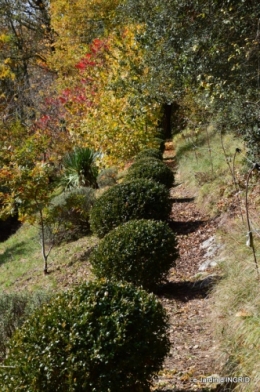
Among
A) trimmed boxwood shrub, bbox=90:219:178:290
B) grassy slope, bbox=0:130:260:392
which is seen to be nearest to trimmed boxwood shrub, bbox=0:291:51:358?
trimmed boxwood shrub, bbox=90:219:178:290

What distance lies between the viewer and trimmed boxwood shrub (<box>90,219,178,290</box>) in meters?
5.49

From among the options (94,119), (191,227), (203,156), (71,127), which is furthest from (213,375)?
(71,127)

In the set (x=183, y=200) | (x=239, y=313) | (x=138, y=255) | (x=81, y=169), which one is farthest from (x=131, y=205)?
(x=81, y=169)

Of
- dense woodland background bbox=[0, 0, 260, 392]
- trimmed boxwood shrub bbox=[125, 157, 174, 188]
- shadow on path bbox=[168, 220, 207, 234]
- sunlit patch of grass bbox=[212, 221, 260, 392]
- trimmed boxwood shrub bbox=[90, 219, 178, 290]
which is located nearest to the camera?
sunlit patch of grass bbox=[212, 221, 260, 392]

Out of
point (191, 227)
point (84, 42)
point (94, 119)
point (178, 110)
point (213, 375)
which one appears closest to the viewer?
point (213, 375)

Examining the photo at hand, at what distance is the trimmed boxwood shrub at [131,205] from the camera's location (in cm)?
759

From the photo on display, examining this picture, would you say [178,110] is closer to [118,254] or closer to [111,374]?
[118,254]

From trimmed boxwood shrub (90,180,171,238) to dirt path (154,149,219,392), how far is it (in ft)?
2.33

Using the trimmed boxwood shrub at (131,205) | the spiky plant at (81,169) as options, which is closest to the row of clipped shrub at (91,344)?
the trimmed boxwood shrub at (131,205)

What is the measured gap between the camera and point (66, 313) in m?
3.05

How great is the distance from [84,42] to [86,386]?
19.9 metres

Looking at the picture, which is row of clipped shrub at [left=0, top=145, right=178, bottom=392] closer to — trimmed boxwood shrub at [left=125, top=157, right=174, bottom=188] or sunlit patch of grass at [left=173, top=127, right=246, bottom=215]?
sunlit patch of grass at [left=173, top=127, right=246, bottom=215]

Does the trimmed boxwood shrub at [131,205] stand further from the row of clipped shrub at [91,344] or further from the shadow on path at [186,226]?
the row of clipped shrub at [91,344]

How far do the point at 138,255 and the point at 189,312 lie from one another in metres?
0.91
